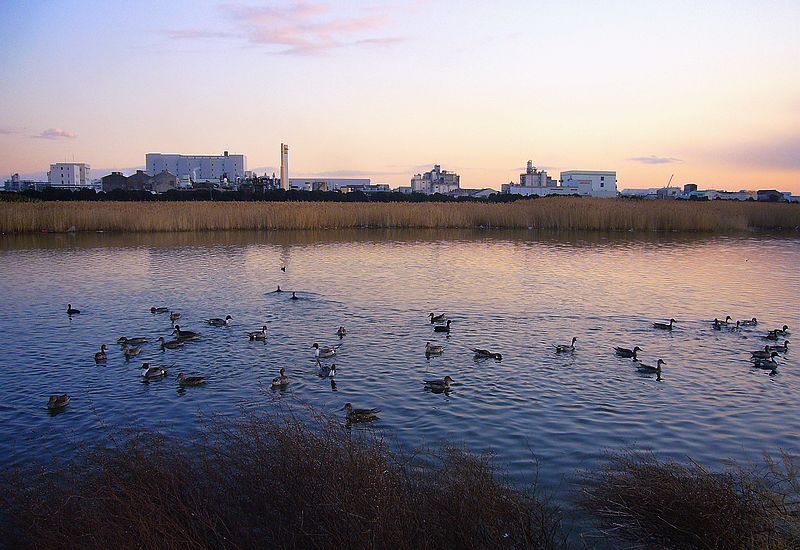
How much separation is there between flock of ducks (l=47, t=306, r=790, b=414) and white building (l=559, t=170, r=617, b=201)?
11040cm

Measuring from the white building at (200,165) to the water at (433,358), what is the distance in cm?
10173

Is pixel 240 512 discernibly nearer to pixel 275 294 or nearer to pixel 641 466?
pixel 641 466

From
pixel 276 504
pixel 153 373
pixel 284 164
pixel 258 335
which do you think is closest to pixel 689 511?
pixel 276 504

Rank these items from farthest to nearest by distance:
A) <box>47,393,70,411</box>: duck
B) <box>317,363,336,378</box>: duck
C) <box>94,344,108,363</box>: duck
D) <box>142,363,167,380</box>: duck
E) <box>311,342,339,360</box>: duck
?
<box>311,342,339,360</box>: duck
<box>94,344,108,363</box>: duck
<box>317,363,336,378</box>: duck
<box>142,363,167,380</box>: duck
<box>47,393,70,411</box>: duck

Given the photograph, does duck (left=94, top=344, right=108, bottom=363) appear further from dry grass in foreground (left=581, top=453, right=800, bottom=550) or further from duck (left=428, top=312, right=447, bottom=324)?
dry grass in foreground (left=581, top=453, right=800, bottom=550)

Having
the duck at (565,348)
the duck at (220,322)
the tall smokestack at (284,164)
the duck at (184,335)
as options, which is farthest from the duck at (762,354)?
the tall smokestack at (284,164)

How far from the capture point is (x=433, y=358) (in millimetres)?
14047

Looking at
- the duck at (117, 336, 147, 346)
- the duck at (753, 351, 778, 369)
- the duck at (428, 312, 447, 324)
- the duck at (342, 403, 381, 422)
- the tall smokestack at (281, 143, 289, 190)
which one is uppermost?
the tall smokestack at (281, 143, 289, 190)

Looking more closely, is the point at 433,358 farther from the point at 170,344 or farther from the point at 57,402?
the point at 57,402

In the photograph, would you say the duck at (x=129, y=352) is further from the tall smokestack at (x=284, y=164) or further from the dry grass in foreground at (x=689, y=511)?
the tall smokestack at (x=284, y=164)

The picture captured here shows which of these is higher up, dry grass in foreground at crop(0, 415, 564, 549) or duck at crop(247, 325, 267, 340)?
dry grass in foreground at crop(0, 415, 564, 549)

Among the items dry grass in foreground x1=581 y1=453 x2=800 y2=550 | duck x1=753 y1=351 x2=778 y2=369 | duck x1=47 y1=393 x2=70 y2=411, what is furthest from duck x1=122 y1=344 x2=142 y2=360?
duck x1=753 y1=351 x2=778 y2=369

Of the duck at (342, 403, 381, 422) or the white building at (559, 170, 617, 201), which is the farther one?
the white building at (559, 170, 617, 201)

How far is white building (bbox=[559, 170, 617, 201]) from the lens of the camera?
12512 centimetres
